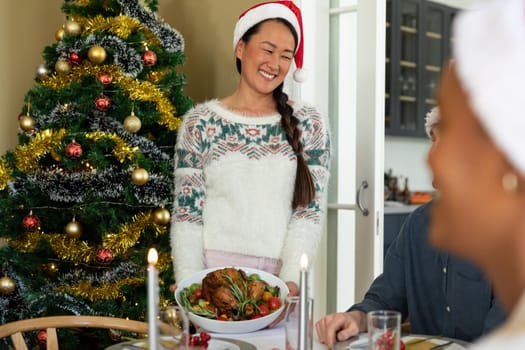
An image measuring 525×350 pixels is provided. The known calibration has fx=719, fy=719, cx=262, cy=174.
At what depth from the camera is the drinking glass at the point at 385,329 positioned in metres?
1.12

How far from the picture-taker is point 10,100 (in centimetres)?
345

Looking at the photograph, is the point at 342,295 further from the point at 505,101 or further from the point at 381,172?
the point at 505,101

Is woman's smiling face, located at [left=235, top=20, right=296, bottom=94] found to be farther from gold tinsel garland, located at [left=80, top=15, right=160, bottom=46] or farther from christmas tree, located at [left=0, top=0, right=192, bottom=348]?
gold tinsel garland, located at [left=80, top=15, right=160, bottom=46]

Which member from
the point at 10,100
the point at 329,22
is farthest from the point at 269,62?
the point at 10,100

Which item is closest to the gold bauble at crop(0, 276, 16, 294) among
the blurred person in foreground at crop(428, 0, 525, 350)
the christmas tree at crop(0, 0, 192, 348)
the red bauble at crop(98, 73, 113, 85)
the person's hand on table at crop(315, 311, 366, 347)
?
the christmas tree at crop(0, 0, 192, 348)

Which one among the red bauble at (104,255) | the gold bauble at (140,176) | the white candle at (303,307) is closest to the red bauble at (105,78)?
the gold bauble at (140,176)

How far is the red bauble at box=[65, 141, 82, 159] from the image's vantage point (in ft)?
8.99

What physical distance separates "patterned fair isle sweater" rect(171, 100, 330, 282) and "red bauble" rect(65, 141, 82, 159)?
2.43ft

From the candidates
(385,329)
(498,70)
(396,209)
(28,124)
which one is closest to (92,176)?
(28,124)

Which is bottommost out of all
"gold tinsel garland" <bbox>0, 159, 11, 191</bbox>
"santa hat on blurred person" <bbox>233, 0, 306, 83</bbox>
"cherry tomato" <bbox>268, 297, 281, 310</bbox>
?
"cherry tomato" <bbox>268, 297, 281, 310</bbox>

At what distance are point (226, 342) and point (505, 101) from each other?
0.99 metres

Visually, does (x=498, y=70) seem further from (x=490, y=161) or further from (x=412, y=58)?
(x=412, y=58)

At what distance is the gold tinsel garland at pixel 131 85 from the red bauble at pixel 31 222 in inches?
21.2

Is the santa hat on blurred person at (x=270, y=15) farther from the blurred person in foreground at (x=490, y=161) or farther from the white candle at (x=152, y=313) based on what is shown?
the blurred person in foreground at (x=490, y=161)
